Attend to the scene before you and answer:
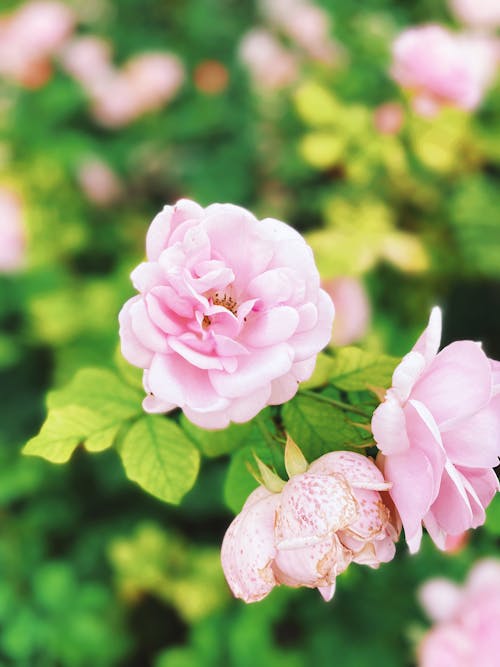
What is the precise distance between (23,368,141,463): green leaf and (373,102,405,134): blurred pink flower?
2.23 feet

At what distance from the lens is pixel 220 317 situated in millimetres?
470

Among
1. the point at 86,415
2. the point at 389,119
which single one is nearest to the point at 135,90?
the point at 389,119

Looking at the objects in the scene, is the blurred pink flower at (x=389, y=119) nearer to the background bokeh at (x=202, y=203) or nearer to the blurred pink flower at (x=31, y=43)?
the background bokeh at (x=202, y=203)

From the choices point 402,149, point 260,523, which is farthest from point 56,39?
point 260,523

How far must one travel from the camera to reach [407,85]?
3.37ft

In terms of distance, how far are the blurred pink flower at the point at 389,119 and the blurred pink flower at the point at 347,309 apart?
0.24 metres

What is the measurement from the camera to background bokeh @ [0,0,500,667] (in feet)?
3.56

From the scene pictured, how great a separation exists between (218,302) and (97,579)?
947mm

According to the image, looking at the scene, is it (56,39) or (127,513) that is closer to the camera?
(127,513)

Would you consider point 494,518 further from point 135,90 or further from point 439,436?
point 135,90

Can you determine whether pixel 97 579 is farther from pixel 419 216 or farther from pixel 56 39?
pixel 56 39

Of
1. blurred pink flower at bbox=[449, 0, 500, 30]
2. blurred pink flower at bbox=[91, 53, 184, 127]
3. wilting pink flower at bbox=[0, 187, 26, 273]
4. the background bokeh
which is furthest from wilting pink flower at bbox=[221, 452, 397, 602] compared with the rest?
blurred pink flower at bbox=[91, 53, 184, 127]

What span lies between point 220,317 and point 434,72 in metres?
0.67

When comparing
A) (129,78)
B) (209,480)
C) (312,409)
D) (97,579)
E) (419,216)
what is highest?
(312,409)
